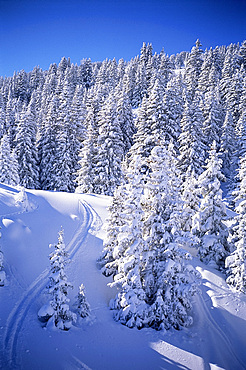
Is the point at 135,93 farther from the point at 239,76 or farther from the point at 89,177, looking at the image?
the point at 89,177

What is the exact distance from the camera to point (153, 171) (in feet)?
42.2

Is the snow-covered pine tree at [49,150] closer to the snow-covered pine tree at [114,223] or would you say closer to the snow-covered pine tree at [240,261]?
the snow-covered pine tree at [114,223]

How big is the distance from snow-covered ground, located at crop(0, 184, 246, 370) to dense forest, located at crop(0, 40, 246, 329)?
0.82 m

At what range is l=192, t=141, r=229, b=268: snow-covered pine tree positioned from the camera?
15.6 metres

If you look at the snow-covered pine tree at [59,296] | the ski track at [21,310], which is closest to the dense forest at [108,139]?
the ski track at [21,310]

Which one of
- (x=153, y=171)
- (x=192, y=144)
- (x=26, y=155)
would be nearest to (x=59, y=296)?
(x=153, y=171)

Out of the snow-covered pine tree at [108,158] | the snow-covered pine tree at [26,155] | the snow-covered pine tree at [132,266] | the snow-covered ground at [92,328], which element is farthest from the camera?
the snow-covered pine tree at [26,155]

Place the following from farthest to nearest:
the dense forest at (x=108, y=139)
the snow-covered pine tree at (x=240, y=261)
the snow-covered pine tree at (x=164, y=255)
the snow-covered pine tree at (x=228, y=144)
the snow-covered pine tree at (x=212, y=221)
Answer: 1. the snow-covered pine tree at (x=228, y=144)
2. the dense forest at (x=108, y=139)
3. the snow-covered pine tree at (x=212, y=221)
4. the snow-covered pine tree at (x=240, y=261)
5. the snow-covered pine tree at (x=164, y=255)

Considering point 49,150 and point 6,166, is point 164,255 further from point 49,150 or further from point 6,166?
point 49,150

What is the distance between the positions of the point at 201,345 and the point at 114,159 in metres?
23.6

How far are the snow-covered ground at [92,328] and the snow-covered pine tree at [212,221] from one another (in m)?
1.10

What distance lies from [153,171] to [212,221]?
21.3 feet

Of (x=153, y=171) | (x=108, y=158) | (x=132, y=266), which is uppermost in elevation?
(x=108, y=158)

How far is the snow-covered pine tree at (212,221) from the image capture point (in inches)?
613
